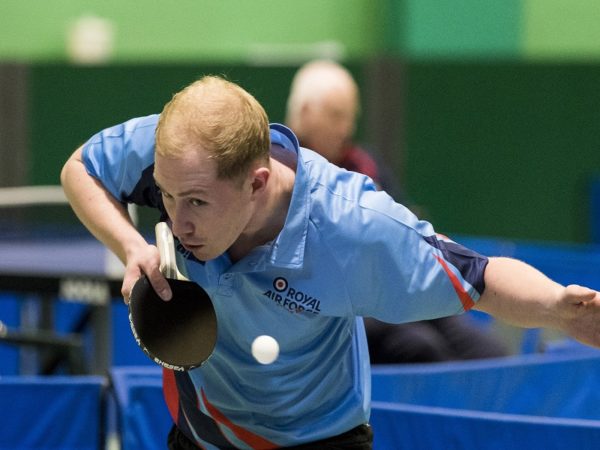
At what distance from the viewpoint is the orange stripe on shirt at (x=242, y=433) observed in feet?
7.62

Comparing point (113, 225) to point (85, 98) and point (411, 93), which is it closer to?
point (85, 98)

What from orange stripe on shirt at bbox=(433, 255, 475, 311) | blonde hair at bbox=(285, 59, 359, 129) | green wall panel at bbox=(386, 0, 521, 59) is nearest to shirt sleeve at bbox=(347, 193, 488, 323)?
orange stripe on shirt at bbox=(433, 255, 475, 311)

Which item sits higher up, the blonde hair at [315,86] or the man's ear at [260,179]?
the man's ear at [260,179]

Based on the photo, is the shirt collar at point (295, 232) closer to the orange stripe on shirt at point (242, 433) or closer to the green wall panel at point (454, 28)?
the orange stripe on shirt at point (242, 433)

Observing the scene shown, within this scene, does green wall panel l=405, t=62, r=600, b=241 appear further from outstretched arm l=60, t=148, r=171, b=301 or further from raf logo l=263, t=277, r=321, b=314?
raf logo l=263, t=277, r=321, b=314

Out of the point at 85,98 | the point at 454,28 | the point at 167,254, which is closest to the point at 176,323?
the point at 167,254

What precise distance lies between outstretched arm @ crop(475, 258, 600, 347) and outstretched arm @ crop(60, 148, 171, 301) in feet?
1.73

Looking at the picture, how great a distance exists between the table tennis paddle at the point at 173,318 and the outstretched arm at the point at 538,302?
1.48ft

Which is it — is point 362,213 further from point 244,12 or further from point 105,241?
point 244,12

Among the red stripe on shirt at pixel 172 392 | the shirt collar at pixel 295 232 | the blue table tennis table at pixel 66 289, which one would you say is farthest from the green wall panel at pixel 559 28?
the shirt collar at pixel 295 232

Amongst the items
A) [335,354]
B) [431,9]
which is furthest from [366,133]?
[335,354]

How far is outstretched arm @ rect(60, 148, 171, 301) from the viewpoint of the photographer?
2109 millimetres

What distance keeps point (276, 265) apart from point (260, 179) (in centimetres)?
16

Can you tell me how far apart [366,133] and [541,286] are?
594 centimetres
